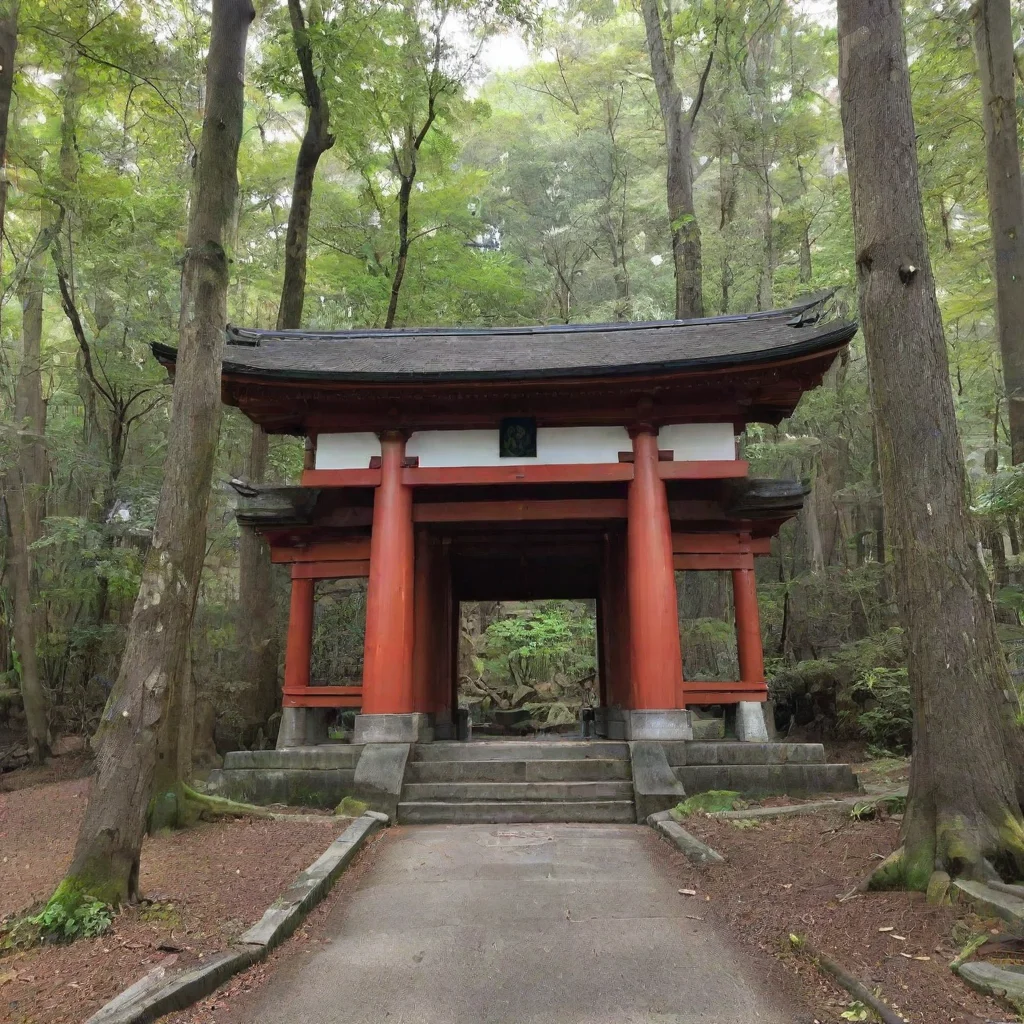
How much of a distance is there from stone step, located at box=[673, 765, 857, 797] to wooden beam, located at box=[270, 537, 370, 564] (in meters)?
4.86

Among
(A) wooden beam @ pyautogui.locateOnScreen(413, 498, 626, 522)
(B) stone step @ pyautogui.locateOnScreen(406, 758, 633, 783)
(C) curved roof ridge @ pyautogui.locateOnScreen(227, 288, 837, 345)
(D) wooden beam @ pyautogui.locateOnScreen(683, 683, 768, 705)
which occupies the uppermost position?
(C) curved roof ridge @ pyautogui.locateOnScreen(227, 288, 837, 345)

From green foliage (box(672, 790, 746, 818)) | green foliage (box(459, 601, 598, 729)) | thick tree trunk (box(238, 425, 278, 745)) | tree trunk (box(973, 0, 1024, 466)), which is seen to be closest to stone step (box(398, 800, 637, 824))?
green foliage (box(672, 790, 746, 818))

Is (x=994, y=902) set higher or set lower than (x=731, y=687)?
lower

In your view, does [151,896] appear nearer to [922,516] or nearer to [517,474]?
[922,516]

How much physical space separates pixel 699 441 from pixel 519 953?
631cm

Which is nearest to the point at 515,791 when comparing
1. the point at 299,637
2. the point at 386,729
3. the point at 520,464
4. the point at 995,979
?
the point at 386,729

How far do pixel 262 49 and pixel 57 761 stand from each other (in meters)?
12.2

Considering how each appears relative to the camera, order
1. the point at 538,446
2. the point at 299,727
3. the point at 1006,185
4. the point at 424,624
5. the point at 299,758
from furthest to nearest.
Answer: the point at 424,624 < the point at 299,727 < the point at 1006,185 < the point at 538,446 < the point at 299,758

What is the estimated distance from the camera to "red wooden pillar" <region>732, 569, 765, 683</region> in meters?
9.20

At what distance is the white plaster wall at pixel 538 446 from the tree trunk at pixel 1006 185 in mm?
4932

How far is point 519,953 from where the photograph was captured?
11.9ft

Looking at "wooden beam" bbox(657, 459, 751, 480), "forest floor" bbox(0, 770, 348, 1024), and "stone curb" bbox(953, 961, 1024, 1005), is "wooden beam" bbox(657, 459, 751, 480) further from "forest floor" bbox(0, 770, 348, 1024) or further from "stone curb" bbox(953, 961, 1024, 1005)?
"stone curb" bbox(953, 961, 1024, 1005)

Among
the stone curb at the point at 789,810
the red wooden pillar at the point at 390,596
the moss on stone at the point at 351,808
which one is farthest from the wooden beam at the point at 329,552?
the stone curb at the point at 789,810

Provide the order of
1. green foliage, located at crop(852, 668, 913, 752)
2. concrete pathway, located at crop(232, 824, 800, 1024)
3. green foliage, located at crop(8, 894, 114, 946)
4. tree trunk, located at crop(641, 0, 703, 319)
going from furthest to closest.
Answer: tree trunk, located at crop(641, 0, 703, 319) → green foliage, located at crop(852, 668, 913, 752) → green foliage, located at crop(8, 894, 114, 946) → concrete pathway, located at crop(232, 824, 800, 1024)
